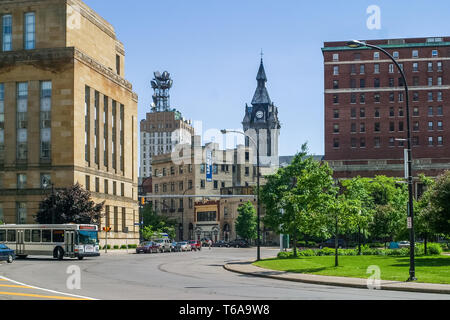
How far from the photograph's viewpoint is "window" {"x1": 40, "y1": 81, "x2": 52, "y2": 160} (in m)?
78.6

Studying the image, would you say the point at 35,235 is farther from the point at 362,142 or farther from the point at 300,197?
the point at 362,142

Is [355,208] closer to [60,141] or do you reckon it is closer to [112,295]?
[112,295]

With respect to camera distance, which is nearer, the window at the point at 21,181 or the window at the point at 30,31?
the window at the point at 21,181

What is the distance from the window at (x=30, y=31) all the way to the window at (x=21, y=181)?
51.3 feet

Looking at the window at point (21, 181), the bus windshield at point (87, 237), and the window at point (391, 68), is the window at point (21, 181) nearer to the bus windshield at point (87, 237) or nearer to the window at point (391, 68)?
the bus windshield at point (87, 237)

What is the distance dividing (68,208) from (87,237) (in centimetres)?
1785

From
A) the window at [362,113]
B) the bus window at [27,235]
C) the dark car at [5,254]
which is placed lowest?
the dark car at [5,254]

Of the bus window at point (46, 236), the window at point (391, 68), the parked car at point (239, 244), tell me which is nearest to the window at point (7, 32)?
the bus window at point (46, 236)

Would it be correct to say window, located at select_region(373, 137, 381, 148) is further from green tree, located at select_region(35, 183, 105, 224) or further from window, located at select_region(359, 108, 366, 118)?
green tree, located at select_region(35, 183, 105, 224)

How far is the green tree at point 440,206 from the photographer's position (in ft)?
131

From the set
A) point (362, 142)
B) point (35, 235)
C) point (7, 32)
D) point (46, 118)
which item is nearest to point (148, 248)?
point (46, 118)

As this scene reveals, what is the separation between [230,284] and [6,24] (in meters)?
65.6

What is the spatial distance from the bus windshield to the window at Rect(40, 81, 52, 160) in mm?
28630

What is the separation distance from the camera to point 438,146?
389ft
